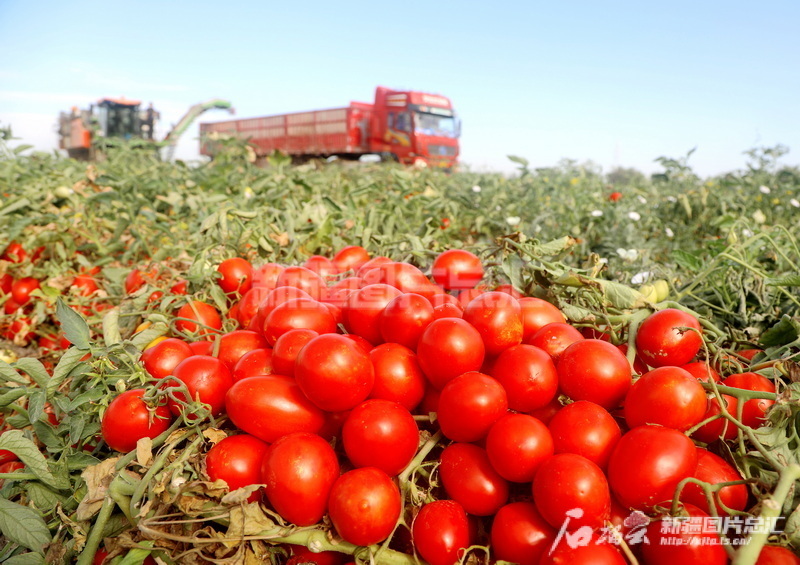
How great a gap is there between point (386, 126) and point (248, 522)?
1664cm

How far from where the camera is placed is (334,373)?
942 millimetres

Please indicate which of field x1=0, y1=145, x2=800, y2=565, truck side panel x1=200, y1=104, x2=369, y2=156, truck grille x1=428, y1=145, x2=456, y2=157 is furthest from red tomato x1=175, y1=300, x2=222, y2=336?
truck grille x1=428, y1=145, x2=456, y2=157

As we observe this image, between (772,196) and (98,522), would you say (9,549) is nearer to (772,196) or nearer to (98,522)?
(98,522)

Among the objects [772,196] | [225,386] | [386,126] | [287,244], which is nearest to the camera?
[225,386]

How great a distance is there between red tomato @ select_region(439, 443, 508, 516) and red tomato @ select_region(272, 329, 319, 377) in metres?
0.38

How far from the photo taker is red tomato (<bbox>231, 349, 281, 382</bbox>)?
1.12m

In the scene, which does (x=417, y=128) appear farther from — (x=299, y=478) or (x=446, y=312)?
(x=299, y=478)

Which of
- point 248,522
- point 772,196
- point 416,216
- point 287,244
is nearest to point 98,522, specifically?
point 248,522

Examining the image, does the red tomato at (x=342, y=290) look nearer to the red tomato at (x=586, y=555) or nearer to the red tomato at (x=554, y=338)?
the red tomato at (x=554, y=338)

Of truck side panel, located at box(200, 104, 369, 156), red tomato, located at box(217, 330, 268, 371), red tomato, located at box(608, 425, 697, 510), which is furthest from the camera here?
truck side panel, located at box(200, 104, 369, 156)

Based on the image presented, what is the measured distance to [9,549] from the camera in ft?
3.54

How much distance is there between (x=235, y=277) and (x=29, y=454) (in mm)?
808

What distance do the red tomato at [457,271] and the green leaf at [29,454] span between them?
1.06 meters

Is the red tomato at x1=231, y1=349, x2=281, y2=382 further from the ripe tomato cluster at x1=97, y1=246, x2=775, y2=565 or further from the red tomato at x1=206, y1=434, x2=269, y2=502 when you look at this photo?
the red tomato at x1=206, y1=434, x2=269, y2=502
